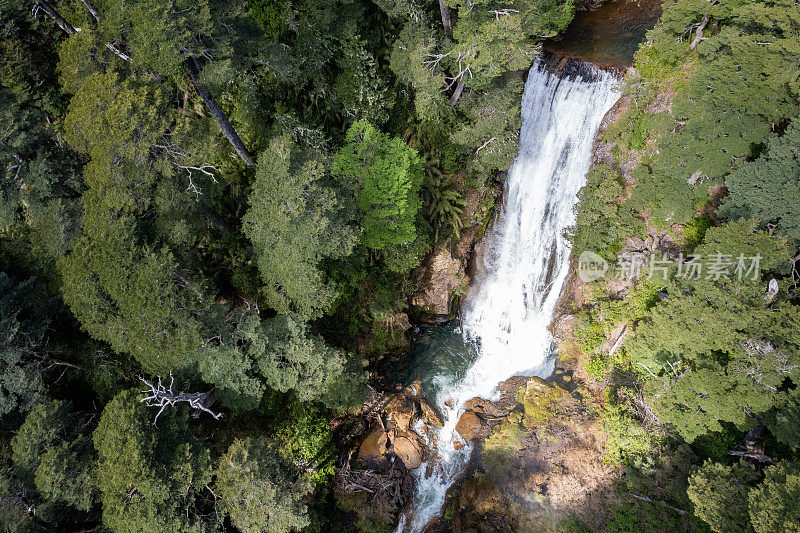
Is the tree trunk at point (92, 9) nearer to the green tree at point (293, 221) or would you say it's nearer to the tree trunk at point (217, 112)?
the tree trunk at point (217, 112)

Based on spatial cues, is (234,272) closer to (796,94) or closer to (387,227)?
(387,227)

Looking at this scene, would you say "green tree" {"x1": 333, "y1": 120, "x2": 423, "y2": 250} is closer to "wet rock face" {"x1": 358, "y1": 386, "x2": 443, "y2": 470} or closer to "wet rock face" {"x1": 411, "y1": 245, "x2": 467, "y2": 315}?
"wet rock face" {"x1": 411, "y1": 245, "x2": 467, "y2": 315}

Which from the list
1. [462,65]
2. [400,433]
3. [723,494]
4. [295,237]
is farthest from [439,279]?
[723,494]

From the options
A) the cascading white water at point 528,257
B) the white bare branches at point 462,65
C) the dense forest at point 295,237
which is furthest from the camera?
the cascading white water at point 528,257

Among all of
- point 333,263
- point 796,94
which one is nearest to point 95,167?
point 333,263

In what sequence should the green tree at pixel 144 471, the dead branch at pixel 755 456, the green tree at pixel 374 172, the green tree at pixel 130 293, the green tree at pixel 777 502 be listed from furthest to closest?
1. the green tree at pixel 374 172
2. the dead branch at pixel 755 456
3. the green tree at pixel 130 293
4. the green tree at pixel 144 471
5. the green tree at pixel 777 502

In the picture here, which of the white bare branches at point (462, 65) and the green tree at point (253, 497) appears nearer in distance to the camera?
the green tree at point (253, 497)

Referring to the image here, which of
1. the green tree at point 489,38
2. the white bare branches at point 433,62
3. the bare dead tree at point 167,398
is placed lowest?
the bare dead tree at point 167,398

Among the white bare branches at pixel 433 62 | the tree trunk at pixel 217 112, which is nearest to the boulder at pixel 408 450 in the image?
the tree trunk at pixel 217 112
